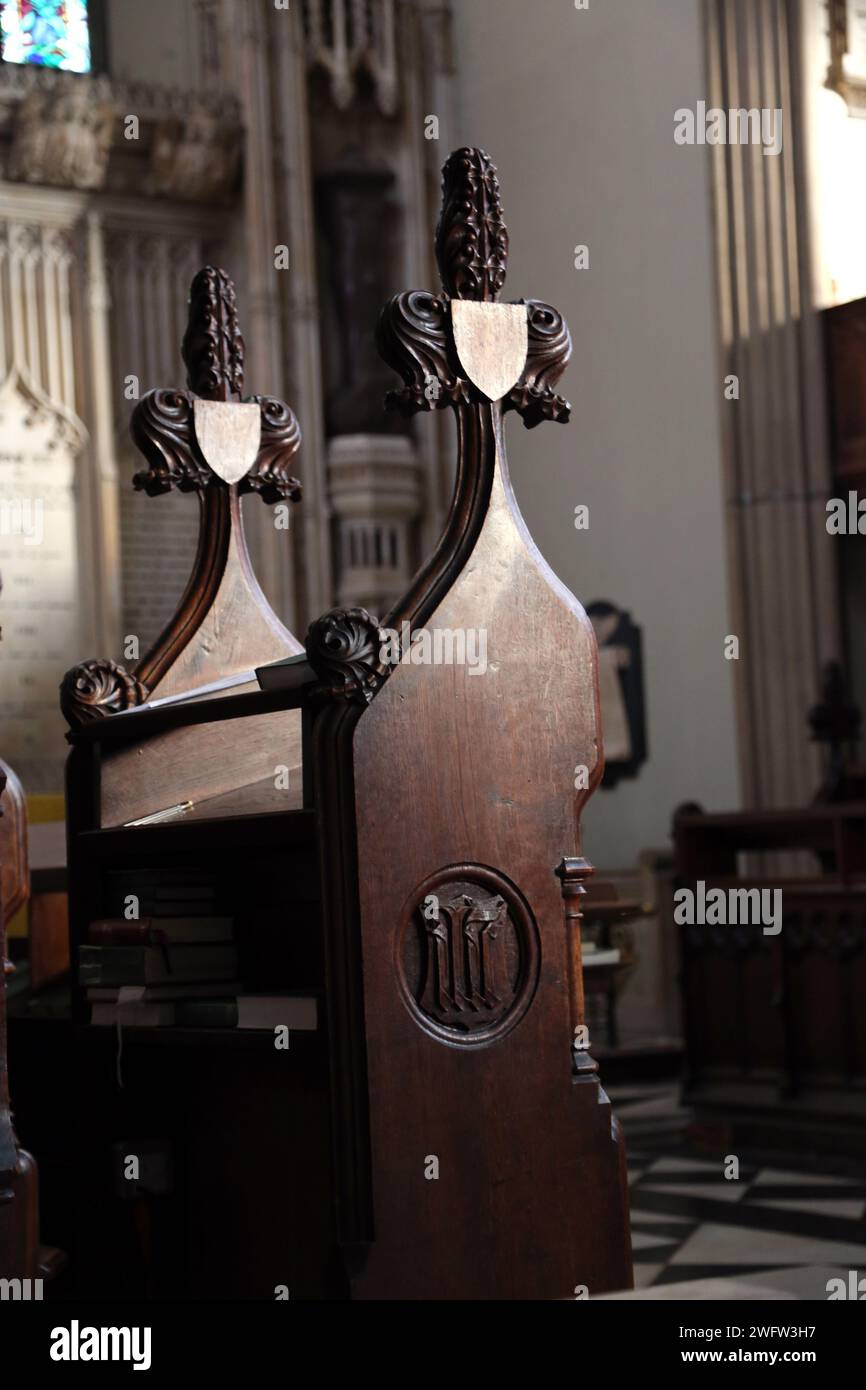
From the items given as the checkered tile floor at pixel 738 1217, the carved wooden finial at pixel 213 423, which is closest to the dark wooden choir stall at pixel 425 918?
the carved wooden finial at pixel 213 423

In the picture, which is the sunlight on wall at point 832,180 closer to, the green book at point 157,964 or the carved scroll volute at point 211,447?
the carved scroll volute at point 211,447

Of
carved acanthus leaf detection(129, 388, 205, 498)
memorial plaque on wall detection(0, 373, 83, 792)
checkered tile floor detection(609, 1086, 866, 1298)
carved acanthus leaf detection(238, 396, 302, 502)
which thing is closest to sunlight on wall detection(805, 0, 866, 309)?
memorial plaque on wall detection(0, 373, 83, 792)

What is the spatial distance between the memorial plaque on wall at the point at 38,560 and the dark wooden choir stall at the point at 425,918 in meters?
7.23

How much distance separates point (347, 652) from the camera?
2.25 meters

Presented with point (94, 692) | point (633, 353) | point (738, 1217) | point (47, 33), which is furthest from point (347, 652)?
point (47, 33)

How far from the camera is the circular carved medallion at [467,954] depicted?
7.47 ft

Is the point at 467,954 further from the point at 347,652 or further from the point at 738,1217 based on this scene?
the point at 738,1217

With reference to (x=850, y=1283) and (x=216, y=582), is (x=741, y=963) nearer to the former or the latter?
(x=850, y=1283)

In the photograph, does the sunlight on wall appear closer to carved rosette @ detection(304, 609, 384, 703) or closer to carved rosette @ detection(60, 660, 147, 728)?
carved rosette @ detection(60, 660, 147, 728)

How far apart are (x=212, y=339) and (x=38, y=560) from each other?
7262 millimetres

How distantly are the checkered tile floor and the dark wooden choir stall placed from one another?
1.65m

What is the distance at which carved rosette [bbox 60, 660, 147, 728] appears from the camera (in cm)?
289

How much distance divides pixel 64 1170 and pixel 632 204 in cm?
764

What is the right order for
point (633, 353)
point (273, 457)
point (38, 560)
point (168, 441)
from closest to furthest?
point (168, 441) → point (273, 457) → point (633, 353) → point (38, 560)
